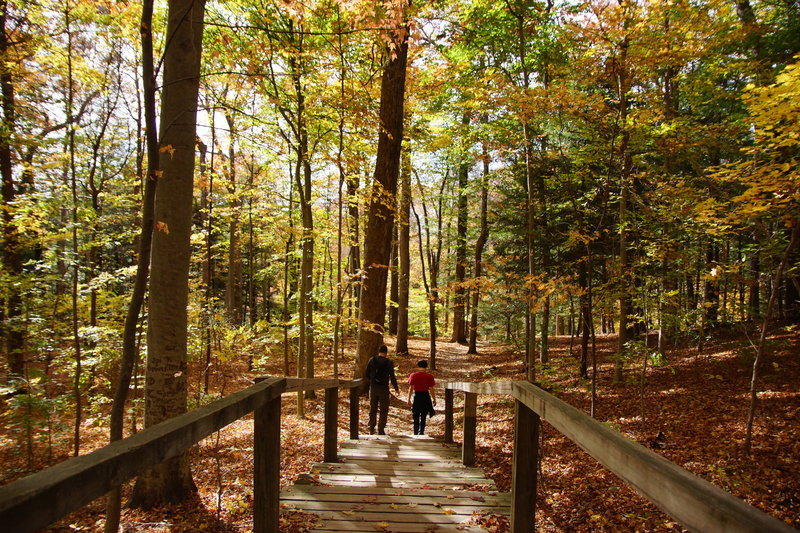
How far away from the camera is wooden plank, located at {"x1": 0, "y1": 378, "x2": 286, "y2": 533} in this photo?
104 centimetres

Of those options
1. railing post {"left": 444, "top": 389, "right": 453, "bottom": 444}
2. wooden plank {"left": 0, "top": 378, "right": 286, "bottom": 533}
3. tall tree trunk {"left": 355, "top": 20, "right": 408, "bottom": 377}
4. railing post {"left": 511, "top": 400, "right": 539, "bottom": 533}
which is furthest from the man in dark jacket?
wooden plank {"left": 0, "top": 378, "right": 286, "bottom": 533}

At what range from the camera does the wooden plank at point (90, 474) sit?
3.40 ft

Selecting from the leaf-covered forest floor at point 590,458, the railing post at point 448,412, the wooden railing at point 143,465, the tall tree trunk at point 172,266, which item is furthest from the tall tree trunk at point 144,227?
the railing post at point 448,412

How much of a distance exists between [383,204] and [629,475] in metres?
8.39

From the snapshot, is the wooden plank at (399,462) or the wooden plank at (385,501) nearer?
the wooden plank at (385,501)

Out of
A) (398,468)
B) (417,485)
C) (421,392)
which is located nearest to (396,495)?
(417,485)

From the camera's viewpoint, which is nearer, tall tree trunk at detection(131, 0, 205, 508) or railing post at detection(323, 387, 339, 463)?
tall tree trunk at detection(131, 0, 205, 508)

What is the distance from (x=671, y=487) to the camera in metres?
1.27

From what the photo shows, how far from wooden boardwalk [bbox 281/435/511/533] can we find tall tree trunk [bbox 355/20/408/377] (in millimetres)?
4412

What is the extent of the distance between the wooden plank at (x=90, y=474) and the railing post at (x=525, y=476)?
1.89 m

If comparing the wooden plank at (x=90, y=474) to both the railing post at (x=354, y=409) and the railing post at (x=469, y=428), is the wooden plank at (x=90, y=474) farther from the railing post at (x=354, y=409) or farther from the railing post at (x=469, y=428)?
the railing post at (x=354, y=409)

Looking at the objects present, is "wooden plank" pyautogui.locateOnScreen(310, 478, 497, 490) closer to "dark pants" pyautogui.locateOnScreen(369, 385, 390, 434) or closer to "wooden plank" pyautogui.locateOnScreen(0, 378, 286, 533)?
"wooden plank" pyautogui.locateOnScreen(0, 378, 286, 533)

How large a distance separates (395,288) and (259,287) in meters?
10.6

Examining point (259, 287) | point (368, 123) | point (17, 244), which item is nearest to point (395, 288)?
point (259, 287)
